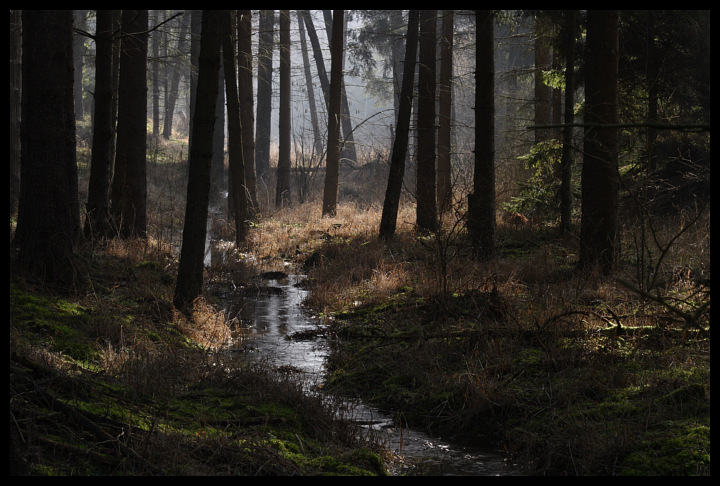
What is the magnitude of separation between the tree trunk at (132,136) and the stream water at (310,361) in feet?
9.78

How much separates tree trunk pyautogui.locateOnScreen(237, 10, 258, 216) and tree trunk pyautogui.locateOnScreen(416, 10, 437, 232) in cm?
415

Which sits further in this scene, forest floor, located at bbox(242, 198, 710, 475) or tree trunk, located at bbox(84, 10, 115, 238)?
tree trunk, located at bbox(84, 10, 115, 238)

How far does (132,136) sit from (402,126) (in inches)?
211

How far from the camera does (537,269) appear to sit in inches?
365

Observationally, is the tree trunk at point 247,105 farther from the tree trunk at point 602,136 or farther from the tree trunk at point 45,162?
the tree trunk at point 602,136

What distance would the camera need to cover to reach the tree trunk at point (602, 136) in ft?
28.9

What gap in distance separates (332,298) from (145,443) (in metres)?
6.10

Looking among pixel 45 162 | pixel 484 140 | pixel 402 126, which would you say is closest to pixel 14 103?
pixel 402 126

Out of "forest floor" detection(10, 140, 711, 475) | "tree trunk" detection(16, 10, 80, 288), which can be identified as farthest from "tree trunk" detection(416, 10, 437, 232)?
"tree trunk" detection(16, 10, 80, 288)

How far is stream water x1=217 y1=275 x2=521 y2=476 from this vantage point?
4285 millimetres

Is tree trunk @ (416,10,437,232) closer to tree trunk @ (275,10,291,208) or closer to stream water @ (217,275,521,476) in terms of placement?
stream water @ (217,275,521,476)

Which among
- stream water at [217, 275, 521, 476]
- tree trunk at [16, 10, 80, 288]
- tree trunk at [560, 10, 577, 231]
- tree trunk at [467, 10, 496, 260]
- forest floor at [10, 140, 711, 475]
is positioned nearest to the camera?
forest floor at [10, 140, 711, 475]

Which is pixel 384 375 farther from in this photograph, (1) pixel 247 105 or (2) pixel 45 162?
(1) pixel 247 105
